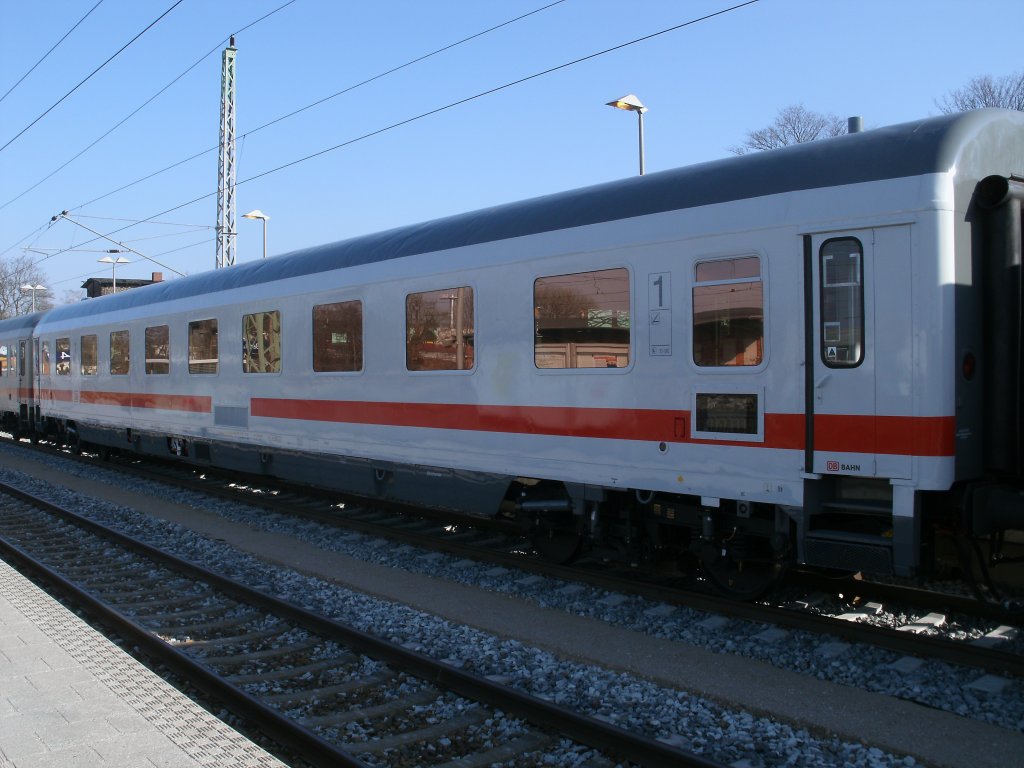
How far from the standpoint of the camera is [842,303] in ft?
19.5

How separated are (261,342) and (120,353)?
6035 millimetres

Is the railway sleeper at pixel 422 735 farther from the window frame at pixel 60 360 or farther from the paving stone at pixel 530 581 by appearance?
the window frame at pixel 60 360

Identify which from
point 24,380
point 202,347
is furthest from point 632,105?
point 24,380

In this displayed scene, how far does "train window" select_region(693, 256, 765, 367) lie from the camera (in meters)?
6.34

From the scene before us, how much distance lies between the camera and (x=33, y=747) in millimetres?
4066

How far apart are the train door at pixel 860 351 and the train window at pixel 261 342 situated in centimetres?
747

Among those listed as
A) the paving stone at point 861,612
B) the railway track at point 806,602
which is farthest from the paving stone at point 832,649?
the paving stone at point 861,612

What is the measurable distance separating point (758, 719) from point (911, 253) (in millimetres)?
2984

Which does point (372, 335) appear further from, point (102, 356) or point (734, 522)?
point (102, 356)

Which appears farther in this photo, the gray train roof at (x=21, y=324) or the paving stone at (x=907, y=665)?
the gray train roof at (x=21, y=324)

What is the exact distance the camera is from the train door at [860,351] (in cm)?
569

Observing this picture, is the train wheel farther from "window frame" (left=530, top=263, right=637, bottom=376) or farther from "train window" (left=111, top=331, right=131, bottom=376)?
"train window" (left=111, top=331, right=131, bottom=376)

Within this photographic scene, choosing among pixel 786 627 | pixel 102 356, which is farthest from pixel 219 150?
pixel 786 627

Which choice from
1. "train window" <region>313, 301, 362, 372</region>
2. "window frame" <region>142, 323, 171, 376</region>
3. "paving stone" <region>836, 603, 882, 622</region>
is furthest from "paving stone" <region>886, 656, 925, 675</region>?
"window frame" <region>142, 323, 171, 376</region>
